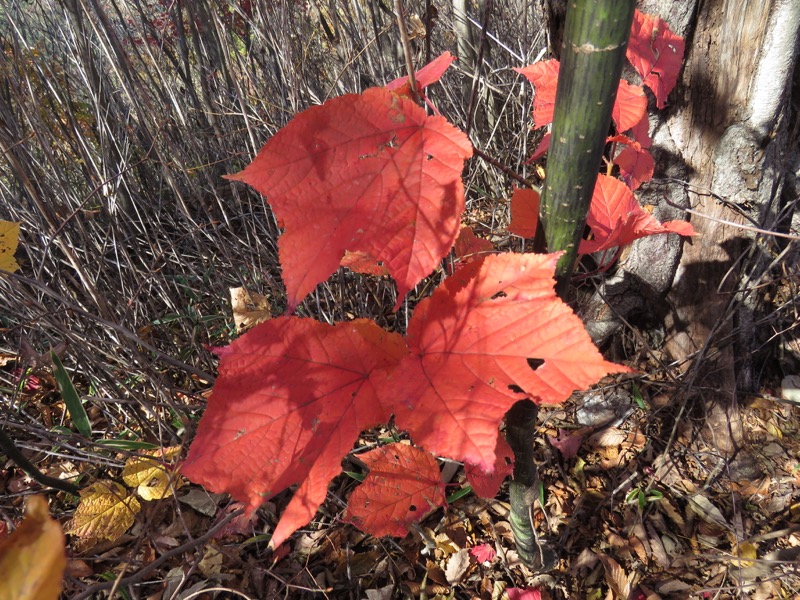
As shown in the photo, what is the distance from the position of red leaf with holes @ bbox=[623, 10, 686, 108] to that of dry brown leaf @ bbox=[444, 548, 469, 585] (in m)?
1.30

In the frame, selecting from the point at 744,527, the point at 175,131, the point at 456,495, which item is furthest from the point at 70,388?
the point at 744,527

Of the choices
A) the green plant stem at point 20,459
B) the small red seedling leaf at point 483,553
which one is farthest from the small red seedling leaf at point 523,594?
the green plant stem at point 20,459

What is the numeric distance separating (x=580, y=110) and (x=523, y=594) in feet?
4.14

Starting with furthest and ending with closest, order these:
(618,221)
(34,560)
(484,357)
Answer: (618,221) < (484,357) < (34,560)

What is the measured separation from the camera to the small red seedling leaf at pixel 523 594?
128 centimetres

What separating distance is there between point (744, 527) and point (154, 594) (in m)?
1.74

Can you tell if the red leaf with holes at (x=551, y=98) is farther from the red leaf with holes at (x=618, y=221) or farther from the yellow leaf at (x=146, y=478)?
the yellow leaf at (x=146, y=478)

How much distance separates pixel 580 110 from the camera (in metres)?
0.57

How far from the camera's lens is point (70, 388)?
1.08 meters

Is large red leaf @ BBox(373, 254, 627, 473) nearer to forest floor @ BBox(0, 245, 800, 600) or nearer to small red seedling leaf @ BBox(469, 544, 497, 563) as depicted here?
forest floor @ BBox(0, 245, 800, 600)

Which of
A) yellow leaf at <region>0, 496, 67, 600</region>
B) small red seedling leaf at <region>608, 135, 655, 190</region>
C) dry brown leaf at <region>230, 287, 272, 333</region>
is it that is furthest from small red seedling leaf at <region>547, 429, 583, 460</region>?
yellow leaf at <region>0, 496, 67, 600</region>

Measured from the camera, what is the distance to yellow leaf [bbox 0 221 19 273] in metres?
0.94

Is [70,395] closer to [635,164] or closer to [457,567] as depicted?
[457,567]

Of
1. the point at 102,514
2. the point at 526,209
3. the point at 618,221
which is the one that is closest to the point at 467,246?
the point at 526,209
